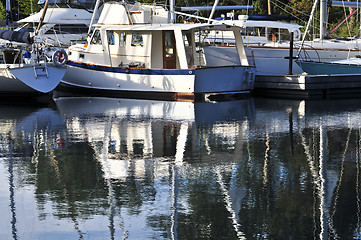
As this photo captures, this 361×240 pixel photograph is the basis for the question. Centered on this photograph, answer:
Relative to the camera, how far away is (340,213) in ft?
31.4

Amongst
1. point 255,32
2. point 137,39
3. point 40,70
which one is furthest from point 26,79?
point 255,32

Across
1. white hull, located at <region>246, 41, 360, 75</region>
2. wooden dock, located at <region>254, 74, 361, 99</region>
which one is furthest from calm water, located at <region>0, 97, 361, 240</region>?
white hull, located at <region>246, 41, 360, 75</region>

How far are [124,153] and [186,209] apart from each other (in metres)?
4.69

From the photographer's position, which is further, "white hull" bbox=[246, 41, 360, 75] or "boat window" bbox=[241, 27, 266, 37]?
"boat window" bbox=[241, 27, 266, 37]

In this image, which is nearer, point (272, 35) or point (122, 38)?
point (122, 38)

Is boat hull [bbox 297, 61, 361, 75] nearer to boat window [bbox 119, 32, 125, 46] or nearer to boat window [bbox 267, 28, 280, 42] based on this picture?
boat window [bbox 267, 28, 280, 42]

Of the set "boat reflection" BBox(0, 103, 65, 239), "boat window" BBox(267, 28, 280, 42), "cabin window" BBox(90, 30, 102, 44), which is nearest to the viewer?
"boat reflection" BBox(0, 103, 65, 239)

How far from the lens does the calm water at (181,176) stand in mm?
9109

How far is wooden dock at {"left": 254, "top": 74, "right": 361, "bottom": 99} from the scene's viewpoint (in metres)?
26.9

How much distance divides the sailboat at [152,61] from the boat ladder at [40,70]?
2.39 metres

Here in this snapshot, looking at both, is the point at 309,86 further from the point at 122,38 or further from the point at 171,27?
the point at 122,38

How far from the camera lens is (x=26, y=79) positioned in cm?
2564

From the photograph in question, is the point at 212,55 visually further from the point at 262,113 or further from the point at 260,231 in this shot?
the point at 260,231

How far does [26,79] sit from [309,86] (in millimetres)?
10674
